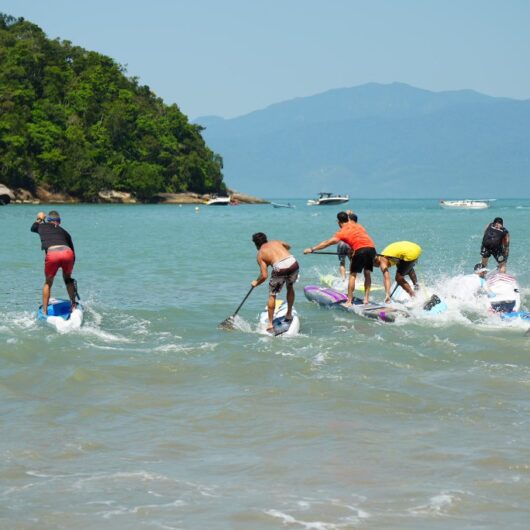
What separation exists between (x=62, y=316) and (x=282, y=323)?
3.32 meters

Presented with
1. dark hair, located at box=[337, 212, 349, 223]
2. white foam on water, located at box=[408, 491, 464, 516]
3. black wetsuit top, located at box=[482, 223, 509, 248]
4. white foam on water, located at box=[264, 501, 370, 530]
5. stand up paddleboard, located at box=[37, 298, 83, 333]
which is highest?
dark hair, located at box=[337, 212, 349, 223]

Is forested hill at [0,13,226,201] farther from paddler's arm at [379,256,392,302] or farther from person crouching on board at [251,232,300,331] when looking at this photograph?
person crouching on board at [251,232,300,331]

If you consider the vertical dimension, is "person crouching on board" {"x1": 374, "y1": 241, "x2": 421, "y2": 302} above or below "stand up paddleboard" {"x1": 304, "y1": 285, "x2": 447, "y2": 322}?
above

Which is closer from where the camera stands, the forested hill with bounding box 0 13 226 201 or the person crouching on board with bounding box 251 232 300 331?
the person crouching on board with bounding box 251 232 300 331

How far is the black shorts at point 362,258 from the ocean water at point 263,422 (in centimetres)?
93

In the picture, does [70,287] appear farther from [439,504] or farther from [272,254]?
[439,504]

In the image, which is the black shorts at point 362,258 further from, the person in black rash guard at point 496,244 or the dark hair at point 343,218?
the person in black rash guard at point 496,244

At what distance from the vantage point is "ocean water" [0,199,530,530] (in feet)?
21.5

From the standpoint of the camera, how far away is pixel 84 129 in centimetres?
10688

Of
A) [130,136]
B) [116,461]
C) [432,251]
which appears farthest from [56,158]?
[116,461]

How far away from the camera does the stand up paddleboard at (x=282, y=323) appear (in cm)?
1316

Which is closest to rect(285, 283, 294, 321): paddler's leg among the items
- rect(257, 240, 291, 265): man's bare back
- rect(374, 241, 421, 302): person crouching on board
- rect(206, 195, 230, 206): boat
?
rect(257, 240, 291, 265): man's bare back

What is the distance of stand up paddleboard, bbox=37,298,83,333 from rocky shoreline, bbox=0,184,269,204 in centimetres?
7203

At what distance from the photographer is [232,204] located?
120 meters
